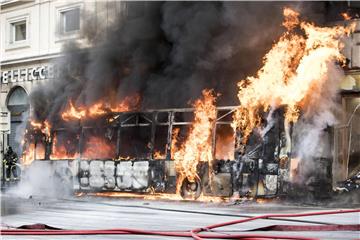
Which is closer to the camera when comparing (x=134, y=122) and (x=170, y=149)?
(x=170, y=149)

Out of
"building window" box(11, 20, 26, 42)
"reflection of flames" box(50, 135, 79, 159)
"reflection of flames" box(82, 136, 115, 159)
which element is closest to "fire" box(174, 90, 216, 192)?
"reflection of flames" box(82, 136, 115, 159)

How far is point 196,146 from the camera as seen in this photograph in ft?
60.2

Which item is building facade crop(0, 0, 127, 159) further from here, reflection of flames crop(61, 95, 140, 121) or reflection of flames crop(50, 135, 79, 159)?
reflection of flames crop(50, 135, 79, 159)

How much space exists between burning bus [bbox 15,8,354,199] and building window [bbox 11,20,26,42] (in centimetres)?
1235

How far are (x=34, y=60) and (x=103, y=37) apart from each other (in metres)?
8.09

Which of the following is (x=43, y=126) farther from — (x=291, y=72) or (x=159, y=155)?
(x=291, y=72)

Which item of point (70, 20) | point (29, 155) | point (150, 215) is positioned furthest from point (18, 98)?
point (150, 215)

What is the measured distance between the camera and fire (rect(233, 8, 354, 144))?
1706 centimetres

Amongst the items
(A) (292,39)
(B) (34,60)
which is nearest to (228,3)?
(A) (292,39)

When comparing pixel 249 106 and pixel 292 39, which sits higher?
pixel 292 39

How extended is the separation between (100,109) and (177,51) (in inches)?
141

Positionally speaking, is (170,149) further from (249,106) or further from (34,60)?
(34,60)

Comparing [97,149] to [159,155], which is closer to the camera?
[159,155]

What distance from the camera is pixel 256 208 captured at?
50.1 ft
